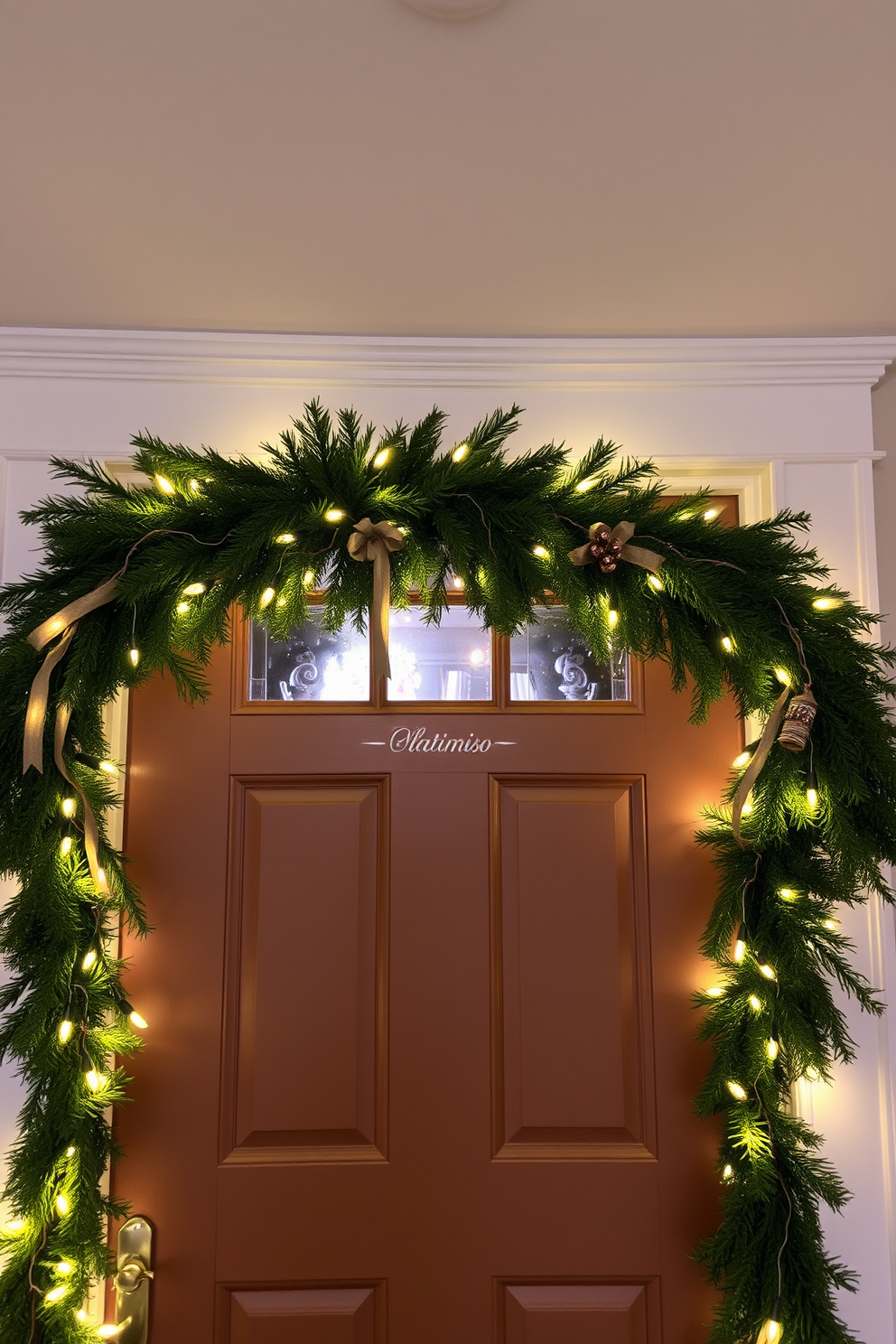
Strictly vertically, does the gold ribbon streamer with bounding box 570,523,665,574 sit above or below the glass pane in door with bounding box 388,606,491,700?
above

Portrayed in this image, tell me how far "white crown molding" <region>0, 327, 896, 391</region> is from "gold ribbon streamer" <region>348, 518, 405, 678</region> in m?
0.53

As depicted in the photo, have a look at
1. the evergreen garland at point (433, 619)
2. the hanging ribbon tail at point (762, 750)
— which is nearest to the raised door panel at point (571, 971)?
the evergreen garland at point (433, 619)

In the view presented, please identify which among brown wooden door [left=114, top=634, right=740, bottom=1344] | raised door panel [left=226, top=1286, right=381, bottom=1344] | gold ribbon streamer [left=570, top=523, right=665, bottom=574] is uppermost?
gold ribbon streamer [left=570, top=523, right=665, bottom=574]

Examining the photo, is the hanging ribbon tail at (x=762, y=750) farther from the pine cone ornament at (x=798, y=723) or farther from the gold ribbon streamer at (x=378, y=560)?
the gold ribbon streamer at (x=378, y=560)

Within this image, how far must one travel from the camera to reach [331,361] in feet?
5.68

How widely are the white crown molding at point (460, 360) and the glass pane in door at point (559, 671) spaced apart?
452mm

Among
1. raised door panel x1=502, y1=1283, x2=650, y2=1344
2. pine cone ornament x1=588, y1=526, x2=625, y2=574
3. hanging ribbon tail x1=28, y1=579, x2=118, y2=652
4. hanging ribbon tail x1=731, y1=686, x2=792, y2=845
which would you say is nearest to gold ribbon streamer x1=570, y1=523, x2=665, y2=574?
pine cone ornament x1=588, y1=526, x2=625, y2=574

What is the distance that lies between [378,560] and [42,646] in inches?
18.0

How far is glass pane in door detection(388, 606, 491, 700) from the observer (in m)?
1.78

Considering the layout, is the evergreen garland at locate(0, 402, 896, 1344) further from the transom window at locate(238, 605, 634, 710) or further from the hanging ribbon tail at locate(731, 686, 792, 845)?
the transom window at locate(238, 605, 634, 710)

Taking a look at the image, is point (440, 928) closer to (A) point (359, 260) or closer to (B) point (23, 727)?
(B) point (23, 727)

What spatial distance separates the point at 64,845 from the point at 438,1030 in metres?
0.72

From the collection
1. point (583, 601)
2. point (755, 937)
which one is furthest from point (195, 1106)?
point (583, 601)

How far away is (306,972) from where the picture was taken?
5.55ft
